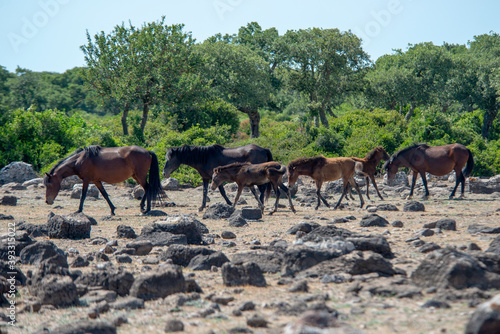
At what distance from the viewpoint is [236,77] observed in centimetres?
4150

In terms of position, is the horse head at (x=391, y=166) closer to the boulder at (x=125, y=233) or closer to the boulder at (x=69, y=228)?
the boulder at (x=125, y=233)

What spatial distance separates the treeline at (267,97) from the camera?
2708 cm

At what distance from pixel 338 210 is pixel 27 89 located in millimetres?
65633

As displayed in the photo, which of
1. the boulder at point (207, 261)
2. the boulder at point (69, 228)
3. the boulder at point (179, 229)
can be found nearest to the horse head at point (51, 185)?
the boulder at point (69, 228)

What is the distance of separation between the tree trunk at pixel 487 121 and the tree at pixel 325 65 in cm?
952

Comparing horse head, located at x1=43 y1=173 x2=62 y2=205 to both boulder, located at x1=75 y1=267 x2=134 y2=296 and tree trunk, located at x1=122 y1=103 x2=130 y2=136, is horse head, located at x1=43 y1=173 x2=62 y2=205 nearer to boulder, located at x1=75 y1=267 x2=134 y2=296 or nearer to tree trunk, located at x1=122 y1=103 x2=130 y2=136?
boulder, located at x1=75 y1=267 x2=134 y2=296

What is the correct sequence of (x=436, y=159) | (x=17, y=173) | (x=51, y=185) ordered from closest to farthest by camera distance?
(x=51, y=185) → (x=436, y=159) → (x=17, y=173)

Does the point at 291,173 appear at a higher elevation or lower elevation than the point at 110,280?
higher

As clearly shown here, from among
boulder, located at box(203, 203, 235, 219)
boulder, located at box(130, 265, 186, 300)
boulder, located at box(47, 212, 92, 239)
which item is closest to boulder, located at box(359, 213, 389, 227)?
boulder, located at box(203, 203, 235, 219)

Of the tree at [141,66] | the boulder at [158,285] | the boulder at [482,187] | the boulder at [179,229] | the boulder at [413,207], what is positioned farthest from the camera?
the tree at [141,66]

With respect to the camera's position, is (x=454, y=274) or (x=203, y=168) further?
(x=203, y=168)

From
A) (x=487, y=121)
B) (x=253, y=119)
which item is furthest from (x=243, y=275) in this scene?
(x=253, y=119)

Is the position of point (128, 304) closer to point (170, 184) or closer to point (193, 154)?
point (193, 154)

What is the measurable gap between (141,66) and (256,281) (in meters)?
25.8
